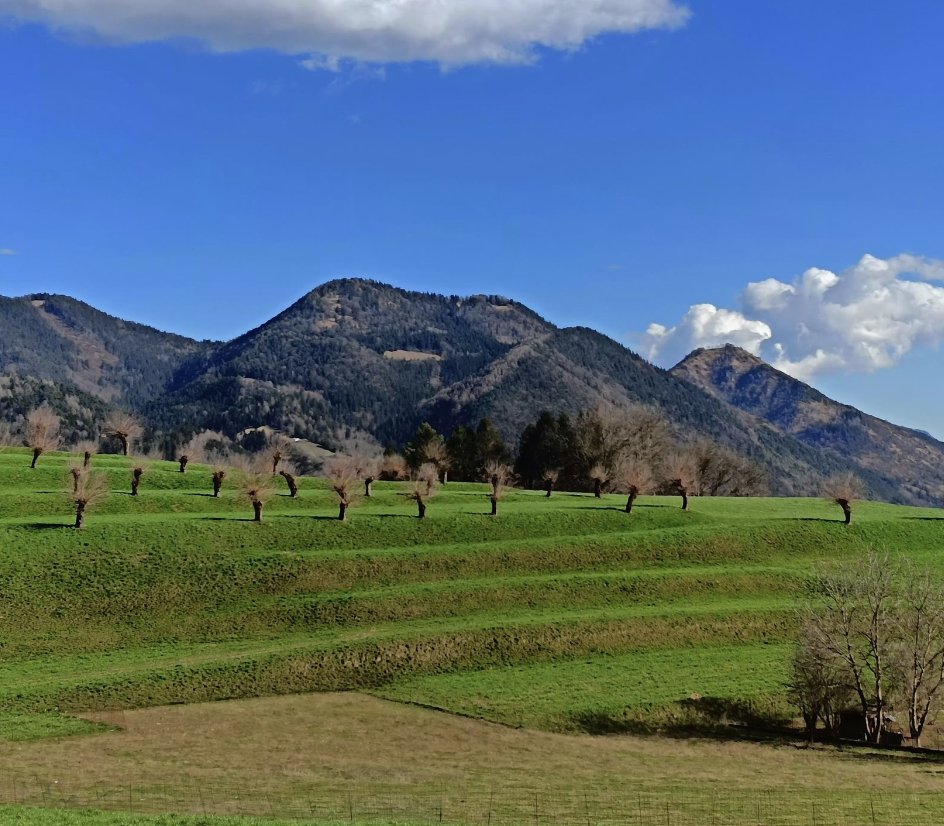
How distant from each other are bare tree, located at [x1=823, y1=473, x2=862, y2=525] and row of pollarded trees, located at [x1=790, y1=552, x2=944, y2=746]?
38.9 metres

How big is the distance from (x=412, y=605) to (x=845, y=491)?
168 ft

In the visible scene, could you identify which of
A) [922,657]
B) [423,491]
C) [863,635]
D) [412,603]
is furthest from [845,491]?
[412,603]

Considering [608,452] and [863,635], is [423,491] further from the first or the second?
[608,452]

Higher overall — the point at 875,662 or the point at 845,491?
the point at 845,491

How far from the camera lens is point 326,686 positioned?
190 ft

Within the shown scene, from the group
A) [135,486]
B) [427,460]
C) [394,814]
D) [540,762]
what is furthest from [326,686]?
[427,460]

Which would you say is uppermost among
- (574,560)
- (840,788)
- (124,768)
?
(574,560)

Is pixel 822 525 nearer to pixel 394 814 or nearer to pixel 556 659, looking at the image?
pixel 556 659

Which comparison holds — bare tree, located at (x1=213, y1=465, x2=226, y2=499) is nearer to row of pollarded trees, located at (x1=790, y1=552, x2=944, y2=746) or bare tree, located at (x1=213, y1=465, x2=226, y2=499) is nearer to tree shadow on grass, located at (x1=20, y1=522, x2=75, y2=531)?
tree shadow on grass, located at (x1=20, y1=522, x2=75, y2=531)

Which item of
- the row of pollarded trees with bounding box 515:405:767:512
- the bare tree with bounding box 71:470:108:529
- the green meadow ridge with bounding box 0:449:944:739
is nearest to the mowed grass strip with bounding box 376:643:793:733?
the green meadow ridge with bounding box 0:449:944:739

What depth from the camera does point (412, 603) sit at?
69438 millimetres

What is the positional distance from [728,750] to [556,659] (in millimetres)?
15808

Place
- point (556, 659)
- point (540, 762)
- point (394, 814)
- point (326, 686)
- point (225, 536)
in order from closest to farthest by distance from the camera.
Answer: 1. point (394, 814)
2. point (540, 762)
3. point (326, 686)
4. point (556, 659)
5. point (225, 536)

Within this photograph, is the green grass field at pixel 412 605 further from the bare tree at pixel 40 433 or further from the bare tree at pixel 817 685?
the bare tree at pixel 40 433
